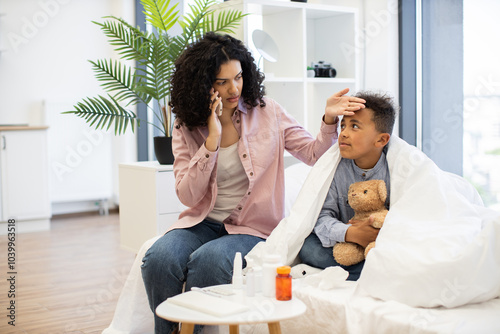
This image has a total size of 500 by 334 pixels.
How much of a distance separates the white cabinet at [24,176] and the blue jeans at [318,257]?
3.28m

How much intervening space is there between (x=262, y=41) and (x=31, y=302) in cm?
169

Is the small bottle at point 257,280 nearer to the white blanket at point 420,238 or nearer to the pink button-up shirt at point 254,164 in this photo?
the white blanket at point 420,238

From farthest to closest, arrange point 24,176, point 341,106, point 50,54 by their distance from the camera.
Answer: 1. point 50,54
2. point 24,176
3. point 341,106

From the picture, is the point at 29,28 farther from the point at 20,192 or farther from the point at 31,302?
the point at 31,302

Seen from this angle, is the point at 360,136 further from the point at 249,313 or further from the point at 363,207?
the point at 249,313

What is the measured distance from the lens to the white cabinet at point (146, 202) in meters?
2.80

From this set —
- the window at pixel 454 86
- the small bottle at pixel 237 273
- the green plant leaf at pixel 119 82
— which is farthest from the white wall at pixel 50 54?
the small bottle at pixel 237 273

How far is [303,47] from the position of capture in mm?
3059

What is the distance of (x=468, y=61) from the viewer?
9.60 feet

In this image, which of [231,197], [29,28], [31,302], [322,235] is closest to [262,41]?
[231,197]

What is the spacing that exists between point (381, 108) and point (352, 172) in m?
0.24

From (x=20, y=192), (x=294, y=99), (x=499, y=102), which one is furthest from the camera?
(x=20, y=192)

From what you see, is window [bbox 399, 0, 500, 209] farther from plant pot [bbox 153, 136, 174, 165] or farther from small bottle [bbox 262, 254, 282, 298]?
small bottle [bbox 262, 254, 282, 298]

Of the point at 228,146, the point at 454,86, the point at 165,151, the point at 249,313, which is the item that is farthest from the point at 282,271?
the point at 454,86
